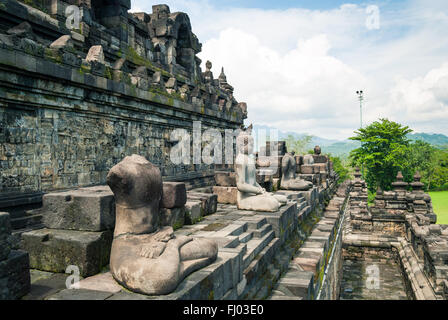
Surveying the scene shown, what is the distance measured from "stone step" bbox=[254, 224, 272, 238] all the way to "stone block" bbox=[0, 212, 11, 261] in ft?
10.6

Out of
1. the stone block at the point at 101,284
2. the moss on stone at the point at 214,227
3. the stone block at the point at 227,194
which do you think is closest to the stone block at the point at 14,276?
the stone block at the point at 101,284

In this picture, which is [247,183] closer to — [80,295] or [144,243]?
[144,243]

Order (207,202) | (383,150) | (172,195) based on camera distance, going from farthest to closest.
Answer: (383,150) → (207,202) → (172,195)

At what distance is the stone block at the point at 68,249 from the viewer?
3088 millimetres

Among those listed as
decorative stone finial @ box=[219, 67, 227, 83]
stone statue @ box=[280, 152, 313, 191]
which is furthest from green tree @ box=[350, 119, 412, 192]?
stone statue @ box=[280, 152, 313, 191]

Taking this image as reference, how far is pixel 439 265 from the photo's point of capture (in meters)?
9.50

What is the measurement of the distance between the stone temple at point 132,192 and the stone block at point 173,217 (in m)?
0.02

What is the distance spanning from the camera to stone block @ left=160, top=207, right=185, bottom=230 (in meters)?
4.60

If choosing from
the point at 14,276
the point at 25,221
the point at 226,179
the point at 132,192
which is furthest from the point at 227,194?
the point at 14,276

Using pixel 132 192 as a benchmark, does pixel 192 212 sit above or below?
below

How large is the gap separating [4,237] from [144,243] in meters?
1.06

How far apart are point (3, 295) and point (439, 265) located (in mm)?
10596

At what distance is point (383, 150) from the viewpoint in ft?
107

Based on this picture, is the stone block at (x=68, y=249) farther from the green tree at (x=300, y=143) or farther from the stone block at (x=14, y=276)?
the green tree at (x=300, y=143)
